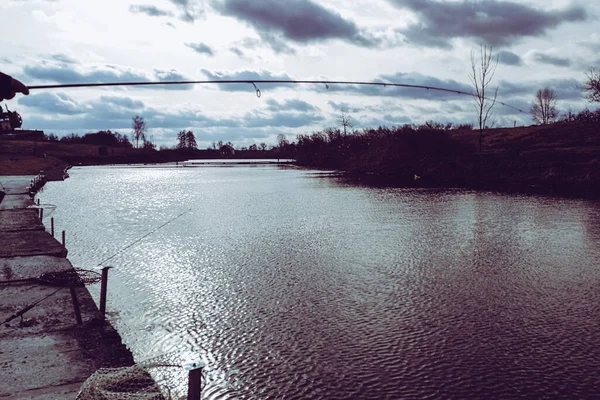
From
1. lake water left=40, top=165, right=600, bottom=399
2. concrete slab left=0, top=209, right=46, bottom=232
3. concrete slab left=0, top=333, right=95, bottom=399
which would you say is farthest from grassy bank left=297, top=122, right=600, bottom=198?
concrete slab left=0, top=333, right=95, bottom=399

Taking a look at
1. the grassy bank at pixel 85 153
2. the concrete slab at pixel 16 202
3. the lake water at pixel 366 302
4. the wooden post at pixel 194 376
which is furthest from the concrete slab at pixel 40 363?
the grassy bank at pixel 85 153

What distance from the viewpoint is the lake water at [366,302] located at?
6.46 meters

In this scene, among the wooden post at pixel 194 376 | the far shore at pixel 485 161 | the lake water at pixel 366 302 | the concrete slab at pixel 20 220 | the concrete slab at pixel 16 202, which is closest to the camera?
the wooden post at pixel 194 376

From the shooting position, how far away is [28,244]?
46.5 ft

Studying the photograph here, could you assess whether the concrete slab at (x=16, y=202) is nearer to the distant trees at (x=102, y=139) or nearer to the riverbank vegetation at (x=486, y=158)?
the riverbank vegetation at (x=486, y=158)

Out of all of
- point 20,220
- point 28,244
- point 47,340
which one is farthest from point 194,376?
point 20,220

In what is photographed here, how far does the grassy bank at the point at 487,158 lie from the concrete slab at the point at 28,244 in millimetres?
27168

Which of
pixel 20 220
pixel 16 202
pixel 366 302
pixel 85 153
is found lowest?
pixel 366 302

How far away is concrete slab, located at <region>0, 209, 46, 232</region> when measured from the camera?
17.4 metres

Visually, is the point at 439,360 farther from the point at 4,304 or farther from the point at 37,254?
the point at 37,254

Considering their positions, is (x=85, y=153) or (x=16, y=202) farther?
(x=85, y=153)

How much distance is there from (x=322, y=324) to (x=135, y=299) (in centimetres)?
368

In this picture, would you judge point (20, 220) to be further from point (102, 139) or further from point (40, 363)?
point (102, 139)

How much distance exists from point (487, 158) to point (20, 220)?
38478 mm
